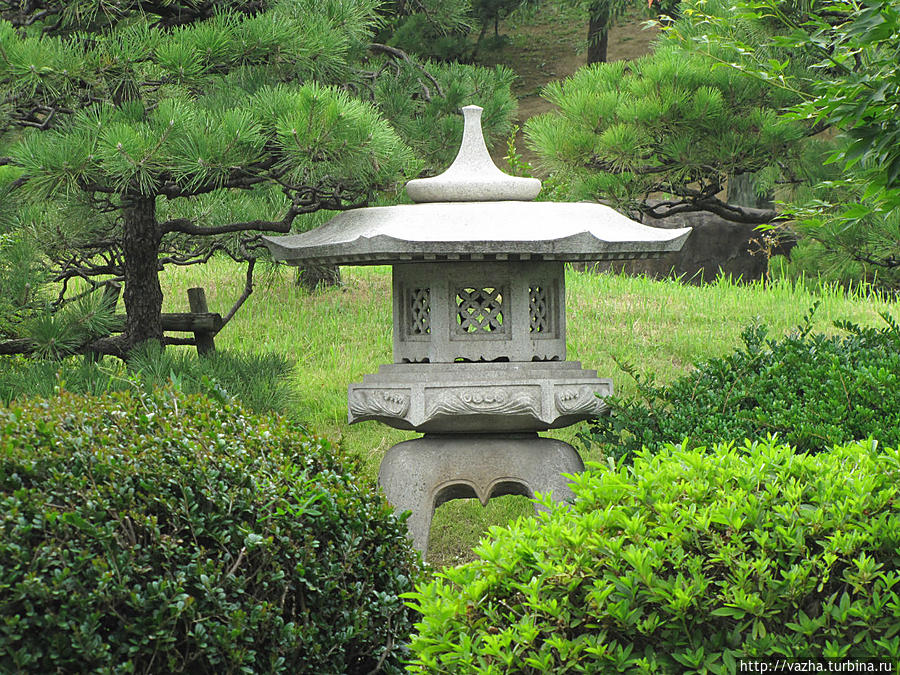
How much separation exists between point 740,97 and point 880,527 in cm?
364

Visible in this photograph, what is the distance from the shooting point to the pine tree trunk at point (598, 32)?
414 inches

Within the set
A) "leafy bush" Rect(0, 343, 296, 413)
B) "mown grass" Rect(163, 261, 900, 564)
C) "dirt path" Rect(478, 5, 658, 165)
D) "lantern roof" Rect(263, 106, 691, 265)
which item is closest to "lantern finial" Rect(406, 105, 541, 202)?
"lantern roof" Rect(263, 106, 691, 265)

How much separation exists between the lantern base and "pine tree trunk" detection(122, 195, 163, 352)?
1525 millimetres

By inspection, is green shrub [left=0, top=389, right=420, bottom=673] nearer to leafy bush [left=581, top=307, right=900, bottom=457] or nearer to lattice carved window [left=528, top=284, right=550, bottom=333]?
leafy bush [left=581, top=307, right=900, bottom=457]

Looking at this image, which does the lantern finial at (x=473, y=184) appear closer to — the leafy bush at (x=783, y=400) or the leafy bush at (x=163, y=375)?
the leafy bush at (x=783, y=400)

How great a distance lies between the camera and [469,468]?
3.50m

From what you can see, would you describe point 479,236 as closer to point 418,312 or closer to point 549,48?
point 418,312

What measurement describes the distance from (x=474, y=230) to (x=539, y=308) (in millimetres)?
505

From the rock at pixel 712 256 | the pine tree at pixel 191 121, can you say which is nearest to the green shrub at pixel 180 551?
the pine tree at pixel 191 121

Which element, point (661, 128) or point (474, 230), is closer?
point (474, 230)

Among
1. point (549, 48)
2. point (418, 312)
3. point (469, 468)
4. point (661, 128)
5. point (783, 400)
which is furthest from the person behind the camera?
point (549, 48)

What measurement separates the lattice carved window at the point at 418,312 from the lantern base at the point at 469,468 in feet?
1.41

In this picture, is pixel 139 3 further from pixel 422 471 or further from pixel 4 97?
pixel 422 471

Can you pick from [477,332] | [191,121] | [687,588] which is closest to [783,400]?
[477,332]
